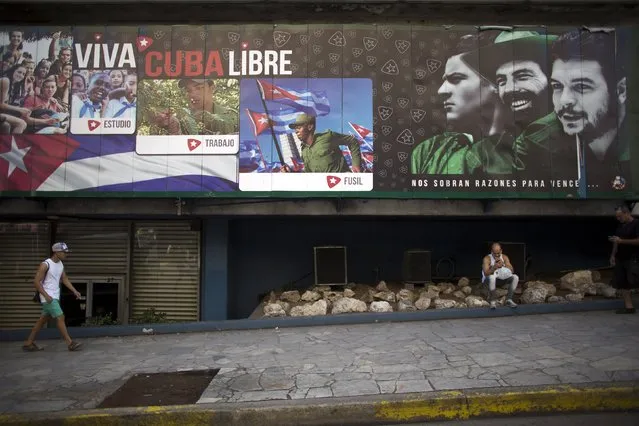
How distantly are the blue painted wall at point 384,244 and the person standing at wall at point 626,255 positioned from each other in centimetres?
348

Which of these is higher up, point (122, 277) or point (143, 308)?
point (122, 277)

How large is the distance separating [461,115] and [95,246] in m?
8.76

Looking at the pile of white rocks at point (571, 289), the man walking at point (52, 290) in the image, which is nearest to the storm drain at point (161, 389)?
the man walking at point (52, 290)

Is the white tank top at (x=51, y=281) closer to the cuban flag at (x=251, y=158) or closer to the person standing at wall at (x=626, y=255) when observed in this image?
the cuban flag at (x=251, y=158)

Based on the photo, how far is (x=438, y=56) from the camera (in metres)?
9.48

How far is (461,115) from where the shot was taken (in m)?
9.39

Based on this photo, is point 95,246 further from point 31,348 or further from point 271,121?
point 271,121

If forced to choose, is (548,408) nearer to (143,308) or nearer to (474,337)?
(474,337)

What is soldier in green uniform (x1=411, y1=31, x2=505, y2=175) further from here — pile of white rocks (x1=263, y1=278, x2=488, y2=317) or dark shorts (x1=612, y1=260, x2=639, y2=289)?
dark shorts (x1=612, y1=260, x2=639, y2=289)

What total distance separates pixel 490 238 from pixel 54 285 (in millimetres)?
9398

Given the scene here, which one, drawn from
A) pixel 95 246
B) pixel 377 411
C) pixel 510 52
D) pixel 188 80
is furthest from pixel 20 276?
pixel 510 52

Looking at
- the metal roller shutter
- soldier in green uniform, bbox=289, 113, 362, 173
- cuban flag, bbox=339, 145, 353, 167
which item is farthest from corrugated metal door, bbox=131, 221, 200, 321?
cuban flag, bbox=339, 145, 353, 167

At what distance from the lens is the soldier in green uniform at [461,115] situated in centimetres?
928

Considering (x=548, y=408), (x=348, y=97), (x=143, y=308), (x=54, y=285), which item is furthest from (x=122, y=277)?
(x=548, y=408)
